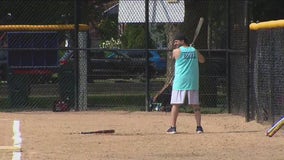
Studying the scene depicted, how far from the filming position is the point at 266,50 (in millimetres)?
14211

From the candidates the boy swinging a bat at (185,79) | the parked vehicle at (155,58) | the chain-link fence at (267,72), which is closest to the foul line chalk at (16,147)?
the boy swinging a bat at (185,79)

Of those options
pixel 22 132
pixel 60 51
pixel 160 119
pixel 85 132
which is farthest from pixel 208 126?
pixel 60 51

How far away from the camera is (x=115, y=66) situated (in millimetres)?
18359

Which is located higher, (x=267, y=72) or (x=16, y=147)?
(x=267, y=72)

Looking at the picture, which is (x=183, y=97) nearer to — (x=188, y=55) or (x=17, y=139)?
(x=188, y=55)

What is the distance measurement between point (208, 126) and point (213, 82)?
11.6 ft

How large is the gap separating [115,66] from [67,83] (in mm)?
1248

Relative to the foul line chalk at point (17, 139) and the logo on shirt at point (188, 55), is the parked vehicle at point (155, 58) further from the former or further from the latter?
the logo on shirt at point (188, 55)

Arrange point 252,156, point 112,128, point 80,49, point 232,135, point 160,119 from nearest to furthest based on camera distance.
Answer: point 252,156 < point 232,135 < point 112,128 < point 160,119 < point 80,49

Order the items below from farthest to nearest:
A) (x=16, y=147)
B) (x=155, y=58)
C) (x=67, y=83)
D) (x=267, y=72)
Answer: (x=155, y=58) → (x=67, y=83) → (x=267, y=72) → (x=16, y=147)

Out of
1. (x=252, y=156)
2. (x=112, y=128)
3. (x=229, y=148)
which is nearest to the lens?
(x=252, y=156)

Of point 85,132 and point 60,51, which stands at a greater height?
point 60,51

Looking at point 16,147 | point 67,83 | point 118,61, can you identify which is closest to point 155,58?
point 118,61

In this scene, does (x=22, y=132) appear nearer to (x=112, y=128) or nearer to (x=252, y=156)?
(x=112, y=128)
